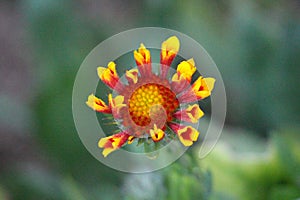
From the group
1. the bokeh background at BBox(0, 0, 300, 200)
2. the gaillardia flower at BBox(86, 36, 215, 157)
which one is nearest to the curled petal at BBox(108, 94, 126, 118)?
the gaillardia flower at BBox(86, 36, 215, 157)

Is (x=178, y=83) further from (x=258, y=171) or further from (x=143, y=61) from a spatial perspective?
(x=258, y=171)

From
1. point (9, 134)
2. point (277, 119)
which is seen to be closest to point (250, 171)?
point (277, 119)

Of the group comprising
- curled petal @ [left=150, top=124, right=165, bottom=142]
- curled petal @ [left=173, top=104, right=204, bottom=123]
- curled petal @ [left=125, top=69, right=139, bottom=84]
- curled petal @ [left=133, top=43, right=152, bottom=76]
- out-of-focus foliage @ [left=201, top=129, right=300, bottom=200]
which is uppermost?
curled petal @ [left=133, top=43, right=152, bottom=76]

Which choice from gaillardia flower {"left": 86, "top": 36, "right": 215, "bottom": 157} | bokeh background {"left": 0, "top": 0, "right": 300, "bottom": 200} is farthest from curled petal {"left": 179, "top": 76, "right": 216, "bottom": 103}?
bokeh background {"left": 0, "top": 0, "right": 300, "bottom": 200}

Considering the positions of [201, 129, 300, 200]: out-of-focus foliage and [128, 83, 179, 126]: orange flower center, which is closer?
[128, 83, 179, 126]: orange flower center

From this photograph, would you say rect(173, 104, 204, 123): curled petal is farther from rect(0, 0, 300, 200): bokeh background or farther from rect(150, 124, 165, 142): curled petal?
rect(0, 0, 300, 200): bokeh background

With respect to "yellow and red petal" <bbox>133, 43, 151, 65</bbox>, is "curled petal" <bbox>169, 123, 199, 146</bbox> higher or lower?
lower

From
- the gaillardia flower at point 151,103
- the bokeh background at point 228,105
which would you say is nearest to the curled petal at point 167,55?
the gaillardia flower at point 151,103
